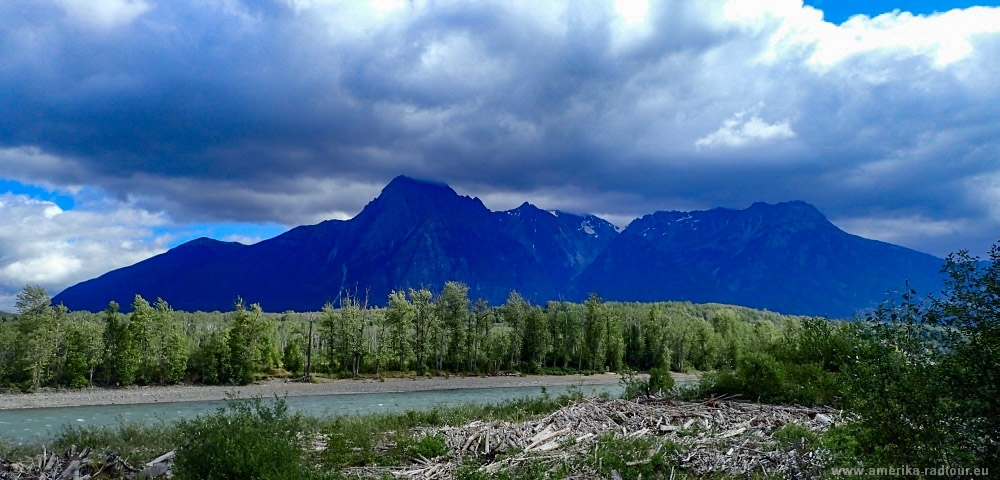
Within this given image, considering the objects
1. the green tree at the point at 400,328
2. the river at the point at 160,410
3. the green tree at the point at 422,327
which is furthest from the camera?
the green tree at the point at 422,327

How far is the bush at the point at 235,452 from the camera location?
33.5 feet

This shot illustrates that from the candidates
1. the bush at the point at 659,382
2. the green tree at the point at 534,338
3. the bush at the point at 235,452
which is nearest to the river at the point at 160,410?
the bush at the point at 659,382

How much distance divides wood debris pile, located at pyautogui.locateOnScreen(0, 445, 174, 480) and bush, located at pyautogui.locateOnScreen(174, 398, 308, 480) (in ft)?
15.4

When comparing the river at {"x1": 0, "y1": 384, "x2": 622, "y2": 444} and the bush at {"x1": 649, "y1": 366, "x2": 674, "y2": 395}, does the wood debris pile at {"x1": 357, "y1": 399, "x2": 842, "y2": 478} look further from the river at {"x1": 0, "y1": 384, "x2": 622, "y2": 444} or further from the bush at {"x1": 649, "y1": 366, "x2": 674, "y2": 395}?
the river at {"x1": 0, "y1": 384, "x2": 622, "y2": 444}

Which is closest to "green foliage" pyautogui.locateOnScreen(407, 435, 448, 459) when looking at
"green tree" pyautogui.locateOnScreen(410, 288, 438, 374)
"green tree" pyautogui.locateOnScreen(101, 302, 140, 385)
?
"green tree" pyautogui.locateOnScreen(101, 302, 140, 385)

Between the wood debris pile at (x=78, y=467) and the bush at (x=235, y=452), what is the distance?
15.4 feet

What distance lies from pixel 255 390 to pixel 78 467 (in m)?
60.0

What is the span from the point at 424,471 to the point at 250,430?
4.50 meters

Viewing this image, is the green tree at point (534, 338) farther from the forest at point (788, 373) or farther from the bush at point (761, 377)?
the bush at point (761, 377)

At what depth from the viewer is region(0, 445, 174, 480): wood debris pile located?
14.4 m

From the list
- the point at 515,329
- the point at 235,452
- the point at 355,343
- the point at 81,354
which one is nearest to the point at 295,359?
the point at 355,343

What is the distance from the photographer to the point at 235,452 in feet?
33.7

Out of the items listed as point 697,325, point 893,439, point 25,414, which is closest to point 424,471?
point 893,439

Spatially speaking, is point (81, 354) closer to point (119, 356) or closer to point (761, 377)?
point (119, 356)
